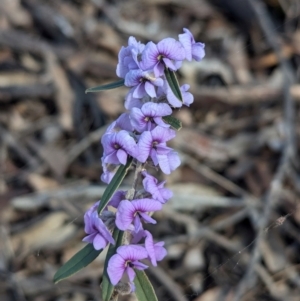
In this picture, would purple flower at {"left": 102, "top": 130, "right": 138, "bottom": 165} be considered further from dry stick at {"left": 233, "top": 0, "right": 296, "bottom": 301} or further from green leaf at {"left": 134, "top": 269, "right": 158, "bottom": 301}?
dry stick at {"left": 233, "top": 0, "right": 296, "bottom": 301}

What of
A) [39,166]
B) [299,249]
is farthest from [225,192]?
Result: [39,166]

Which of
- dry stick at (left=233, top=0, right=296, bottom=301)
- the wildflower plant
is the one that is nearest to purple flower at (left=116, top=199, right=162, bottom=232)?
the wildflower plant

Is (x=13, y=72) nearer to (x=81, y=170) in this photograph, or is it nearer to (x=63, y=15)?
(x=63, y=15)

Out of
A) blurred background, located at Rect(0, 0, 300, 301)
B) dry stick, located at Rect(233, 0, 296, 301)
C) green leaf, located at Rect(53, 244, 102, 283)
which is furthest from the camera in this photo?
blurred background, located at Rect(0, 0, 300, 301)

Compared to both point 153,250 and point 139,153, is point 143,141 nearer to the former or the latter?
point 139,153

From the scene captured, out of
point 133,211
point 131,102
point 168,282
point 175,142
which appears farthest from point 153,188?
point 175,142

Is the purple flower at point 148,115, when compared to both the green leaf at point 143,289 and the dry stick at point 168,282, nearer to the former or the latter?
the green leaf at point 143,289
